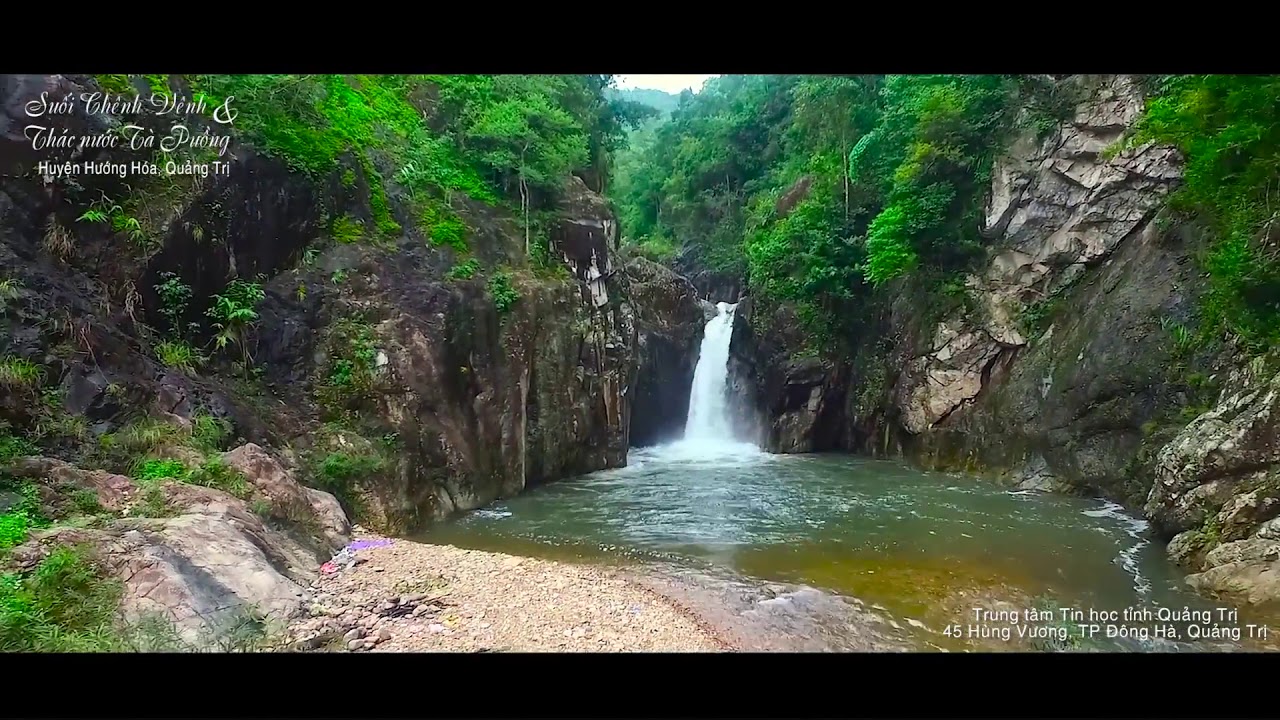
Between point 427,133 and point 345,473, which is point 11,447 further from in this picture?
point 427,133

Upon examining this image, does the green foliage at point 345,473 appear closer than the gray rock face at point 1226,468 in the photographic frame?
No

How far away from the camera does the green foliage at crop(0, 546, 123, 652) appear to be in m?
3.31

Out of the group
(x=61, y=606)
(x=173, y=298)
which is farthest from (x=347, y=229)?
(x=61, y=606)

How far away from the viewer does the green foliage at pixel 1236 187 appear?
7551 millimetres

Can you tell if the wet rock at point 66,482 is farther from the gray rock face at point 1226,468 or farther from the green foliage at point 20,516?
the gray rock face at point 1226,468

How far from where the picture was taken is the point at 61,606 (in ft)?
11.8

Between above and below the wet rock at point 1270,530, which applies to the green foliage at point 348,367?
above

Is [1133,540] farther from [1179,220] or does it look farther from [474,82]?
[474,82]

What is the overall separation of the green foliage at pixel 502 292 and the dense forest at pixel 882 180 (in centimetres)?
873

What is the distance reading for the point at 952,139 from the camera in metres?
13.8

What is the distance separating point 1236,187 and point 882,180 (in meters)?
9.93

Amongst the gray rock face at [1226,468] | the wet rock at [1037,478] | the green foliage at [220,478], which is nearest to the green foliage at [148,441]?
the green foliage at [220,478]
